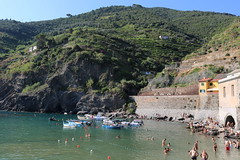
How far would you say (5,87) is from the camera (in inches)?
3851

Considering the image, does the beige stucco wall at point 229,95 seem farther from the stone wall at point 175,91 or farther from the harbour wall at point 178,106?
the stone wall at point 175,91

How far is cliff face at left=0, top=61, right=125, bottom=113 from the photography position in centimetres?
8116

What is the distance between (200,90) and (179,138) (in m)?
25.7

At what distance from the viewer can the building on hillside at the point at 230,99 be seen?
120 ft

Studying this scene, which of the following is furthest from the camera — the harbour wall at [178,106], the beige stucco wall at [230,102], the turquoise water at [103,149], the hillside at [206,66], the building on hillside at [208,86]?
the hillside at [206,66]

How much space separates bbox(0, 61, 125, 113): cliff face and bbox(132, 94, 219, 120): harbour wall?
9.39 metres

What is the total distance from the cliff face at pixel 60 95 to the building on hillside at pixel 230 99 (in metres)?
39.7

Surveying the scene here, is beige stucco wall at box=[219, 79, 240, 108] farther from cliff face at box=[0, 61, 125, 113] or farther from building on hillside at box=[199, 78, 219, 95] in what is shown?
cliff face at box=[0, 61, 125, 113]

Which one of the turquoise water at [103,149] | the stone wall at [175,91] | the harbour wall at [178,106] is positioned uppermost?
the stone wall at [175,91]

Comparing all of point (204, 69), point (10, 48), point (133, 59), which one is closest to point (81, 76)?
point (133, 59)

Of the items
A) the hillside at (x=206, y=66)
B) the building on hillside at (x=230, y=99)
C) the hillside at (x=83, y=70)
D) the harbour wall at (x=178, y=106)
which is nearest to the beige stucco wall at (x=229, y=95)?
the building on hillside at (x=230, y=99)

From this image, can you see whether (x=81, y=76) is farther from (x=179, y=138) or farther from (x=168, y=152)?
(x=168, y=152)

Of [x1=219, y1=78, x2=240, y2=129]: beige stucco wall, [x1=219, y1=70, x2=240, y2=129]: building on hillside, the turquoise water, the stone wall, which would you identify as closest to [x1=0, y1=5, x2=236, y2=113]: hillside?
the stone wall

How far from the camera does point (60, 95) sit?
8662cm
